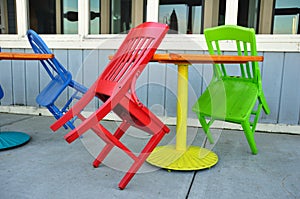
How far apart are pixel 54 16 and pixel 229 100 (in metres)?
3.47

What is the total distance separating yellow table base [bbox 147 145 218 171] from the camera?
5.63ft

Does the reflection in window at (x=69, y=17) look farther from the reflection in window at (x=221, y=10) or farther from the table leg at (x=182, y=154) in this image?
the table leg at (x=182, y=154)

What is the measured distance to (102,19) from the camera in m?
4.20

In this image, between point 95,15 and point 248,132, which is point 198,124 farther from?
point 95,15

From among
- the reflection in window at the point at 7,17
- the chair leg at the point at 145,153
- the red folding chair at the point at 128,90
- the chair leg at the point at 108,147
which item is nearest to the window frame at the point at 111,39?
the reflection in window at the point at 7,17

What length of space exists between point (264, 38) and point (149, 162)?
5.77ft

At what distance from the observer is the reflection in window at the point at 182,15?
13.2ft

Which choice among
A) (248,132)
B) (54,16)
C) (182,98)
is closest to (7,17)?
(54,16)

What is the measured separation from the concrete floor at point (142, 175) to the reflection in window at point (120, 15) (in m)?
2.58

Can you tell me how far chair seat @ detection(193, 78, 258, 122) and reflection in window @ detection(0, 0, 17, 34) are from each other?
311 centimetres

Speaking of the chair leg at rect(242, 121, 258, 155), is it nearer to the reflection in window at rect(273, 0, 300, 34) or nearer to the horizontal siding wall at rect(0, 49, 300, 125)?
the horizontal siding wall at rect(0, 49, 300, 125)

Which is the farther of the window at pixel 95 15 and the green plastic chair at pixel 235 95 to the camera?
the window at pixel 95 15

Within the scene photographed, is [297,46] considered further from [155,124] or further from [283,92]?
[155,124]

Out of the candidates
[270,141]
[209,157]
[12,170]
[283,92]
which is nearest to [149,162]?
[209,157]
